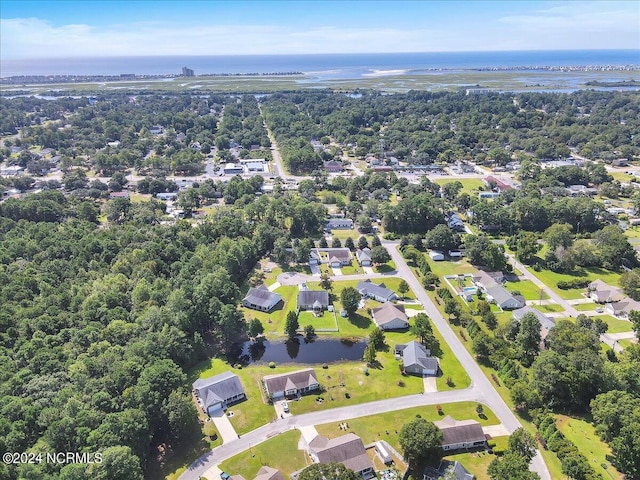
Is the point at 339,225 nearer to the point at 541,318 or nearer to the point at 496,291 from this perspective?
the point at 496,291

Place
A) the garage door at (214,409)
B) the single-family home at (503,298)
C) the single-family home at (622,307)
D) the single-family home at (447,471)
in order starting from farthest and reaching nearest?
the single-family home at (503,298), the single-family home at (622,307), the garage door at (214,409), the single-family home at (447,471)

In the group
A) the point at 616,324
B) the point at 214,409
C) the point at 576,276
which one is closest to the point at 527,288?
the point at 576,276

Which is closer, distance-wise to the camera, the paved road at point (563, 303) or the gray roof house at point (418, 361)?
the gray roof house at point (418, 361)

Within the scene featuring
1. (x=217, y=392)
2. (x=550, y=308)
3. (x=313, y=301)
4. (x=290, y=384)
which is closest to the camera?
(x=217, y=392)

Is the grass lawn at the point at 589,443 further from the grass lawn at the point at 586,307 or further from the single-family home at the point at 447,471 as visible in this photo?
the grass lawn at the point at 586,307

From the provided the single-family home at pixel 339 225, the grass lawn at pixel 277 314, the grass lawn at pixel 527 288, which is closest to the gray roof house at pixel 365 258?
the single-family home at pixel 339 225

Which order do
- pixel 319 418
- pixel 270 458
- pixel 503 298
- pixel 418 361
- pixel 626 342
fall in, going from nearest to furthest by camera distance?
1. pixel 270 458
2. pixel 319 418
3. pixel 418 361
4. pixel 626 342
5. pixel 503 298
